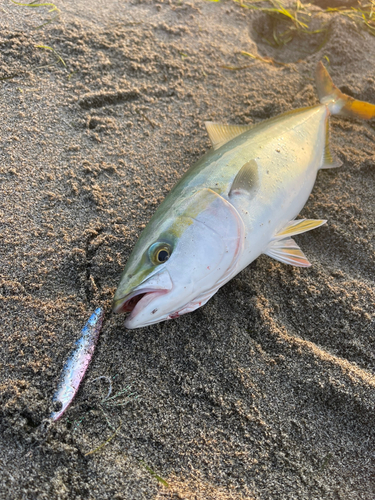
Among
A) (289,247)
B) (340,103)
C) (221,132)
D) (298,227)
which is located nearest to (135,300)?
(289,247)

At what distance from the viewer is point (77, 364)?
1853 mm

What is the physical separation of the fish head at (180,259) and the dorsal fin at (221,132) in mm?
681

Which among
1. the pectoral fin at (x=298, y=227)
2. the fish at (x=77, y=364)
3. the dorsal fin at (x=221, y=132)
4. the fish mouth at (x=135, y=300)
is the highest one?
the dorsal fin at (x=221, y=132)

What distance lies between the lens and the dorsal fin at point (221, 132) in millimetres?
2463

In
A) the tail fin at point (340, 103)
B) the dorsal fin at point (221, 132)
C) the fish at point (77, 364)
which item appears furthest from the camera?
the tail fin at point (340, 103)

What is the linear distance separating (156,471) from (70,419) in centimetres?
52

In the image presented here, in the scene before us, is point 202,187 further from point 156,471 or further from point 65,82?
point 65,82

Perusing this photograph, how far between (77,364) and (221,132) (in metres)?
1.88

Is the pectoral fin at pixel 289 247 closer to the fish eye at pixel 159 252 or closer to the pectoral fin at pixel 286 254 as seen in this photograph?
the pectoral fin at pixel 286 254

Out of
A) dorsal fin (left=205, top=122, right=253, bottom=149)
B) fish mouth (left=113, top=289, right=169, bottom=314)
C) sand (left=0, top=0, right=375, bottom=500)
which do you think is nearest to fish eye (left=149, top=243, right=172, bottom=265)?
fish mouth (left=113, top=289, right=169, bottom=314)

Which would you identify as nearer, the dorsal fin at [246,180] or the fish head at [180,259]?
the fish head at [180,259]

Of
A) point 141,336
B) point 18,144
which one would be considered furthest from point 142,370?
point 18,144

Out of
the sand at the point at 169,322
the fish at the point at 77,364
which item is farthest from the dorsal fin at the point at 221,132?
the fish at the point at 77,364

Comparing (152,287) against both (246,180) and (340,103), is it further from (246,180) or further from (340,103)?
(340,103)
